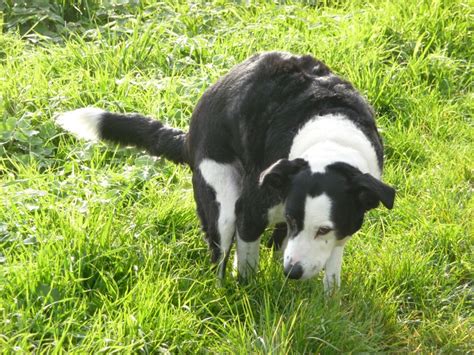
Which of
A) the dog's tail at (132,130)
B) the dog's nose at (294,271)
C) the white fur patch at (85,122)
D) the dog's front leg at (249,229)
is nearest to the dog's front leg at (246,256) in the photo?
the dog's front leg at (249,229)

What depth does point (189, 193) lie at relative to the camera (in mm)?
4562

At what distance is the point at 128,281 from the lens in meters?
3.75

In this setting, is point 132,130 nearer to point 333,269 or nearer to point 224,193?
point 224,193

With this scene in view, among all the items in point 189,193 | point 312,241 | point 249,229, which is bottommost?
point 189,193

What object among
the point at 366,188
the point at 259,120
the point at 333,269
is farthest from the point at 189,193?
the point at 366,188

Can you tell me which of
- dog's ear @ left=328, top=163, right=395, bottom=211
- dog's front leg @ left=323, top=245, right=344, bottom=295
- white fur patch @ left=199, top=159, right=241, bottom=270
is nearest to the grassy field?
dog's front leg @ left=323, top=245, right=344, bottom=295

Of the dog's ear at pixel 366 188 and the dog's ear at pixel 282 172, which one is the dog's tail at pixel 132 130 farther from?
the dog's ear at pixel 366 188

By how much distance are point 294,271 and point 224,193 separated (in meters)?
0.67

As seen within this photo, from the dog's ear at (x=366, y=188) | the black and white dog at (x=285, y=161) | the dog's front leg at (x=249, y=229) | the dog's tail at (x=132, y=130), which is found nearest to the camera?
the dog's ear at (x=366, y=188)

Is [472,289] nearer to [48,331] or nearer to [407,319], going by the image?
[407,319]

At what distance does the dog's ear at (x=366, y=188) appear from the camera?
3.46m

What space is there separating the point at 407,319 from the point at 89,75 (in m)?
2.57

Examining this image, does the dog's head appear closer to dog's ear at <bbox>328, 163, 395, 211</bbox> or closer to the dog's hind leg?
dog's ear at <bbox>328, 163, 395, 211</bbox>

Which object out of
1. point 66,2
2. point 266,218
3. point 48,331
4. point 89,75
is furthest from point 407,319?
point 66,2
